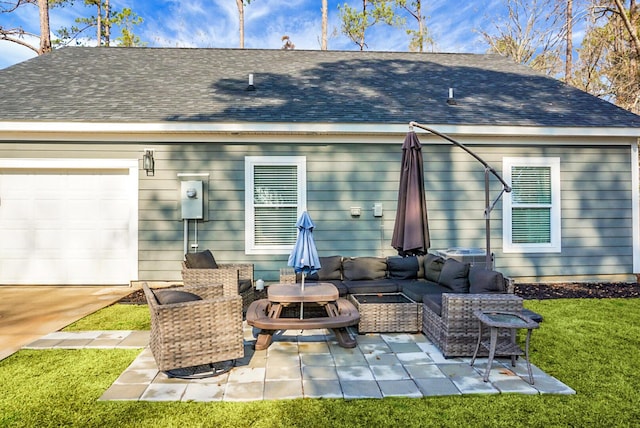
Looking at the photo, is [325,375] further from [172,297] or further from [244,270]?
[244,270]

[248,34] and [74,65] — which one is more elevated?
[248,34]

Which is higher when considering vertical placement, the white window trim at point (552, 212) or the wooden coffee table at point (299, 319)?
the white window trim at point (552, 212)

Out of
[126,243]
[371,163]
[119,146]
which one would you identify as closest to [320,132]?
[371,163]

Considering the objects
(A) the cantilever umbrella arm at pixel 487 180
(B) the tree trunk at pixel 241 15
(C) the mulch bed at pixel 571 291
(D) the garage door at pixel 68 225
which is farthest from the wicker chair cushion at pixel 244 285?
(B) the tree trunk at pixel 241 15

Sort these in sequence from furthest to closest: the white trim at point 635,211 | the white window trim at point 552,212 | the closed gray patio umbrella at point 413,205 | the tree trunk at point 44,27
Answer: the tree trunk at point 44,27
the white trim at point 635,211
the white window trim at point 552,212
the closed gray patio umbrella at point 413,205

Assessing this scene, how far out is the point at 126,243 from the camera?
702cm

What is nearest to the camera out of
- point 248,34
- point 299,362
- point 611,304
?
point 299,362

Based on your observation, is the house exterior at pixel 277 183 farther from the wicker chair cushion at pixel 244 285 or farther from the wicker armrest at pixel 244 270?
the wicker chair cushion at pixel 244 285

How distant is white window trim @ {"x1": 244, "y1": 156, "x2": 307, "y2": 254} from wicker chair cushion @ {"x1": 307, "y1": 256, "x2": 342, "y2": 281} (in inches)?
46.7

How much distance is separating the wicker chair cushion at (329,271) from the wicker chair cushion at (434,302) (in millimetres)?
1626

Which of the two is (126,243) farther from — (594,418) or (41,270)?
(594,418)

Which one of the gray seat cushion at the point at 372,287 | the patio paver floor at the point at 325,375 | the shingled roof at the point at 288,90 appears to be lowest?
the patio paver floor at the point at 325,375

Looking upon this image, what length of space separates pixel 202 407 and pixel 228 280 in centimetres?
247

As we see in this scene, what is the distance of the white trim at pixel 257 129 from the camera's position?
21.3 ft
